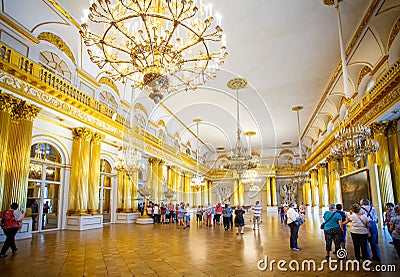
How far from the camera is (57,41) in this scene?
838 centimetres

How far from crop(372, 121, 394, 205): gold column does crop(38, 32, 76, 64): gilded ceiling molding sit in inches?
410

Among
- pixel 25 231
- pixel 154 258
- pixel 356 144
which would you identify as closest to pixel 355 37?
pixel 356 144

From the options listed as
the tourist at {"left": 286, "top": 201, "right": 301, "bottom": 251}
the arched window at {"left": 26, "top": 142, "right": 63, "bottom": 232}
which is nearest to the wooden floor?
the tourist at {"left": 286, "top": 201, "right": 301, "bottom": 251}

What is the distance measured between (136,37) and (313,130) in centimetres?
1655

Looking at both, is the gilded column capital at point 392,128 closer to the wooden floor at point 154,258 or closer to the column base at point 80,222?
the wooden floor at point 154,258

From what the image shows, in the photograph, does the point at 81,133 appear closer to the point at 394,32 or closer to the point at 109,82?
the point at 109,82

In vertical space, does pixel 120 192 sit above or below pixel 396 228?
above

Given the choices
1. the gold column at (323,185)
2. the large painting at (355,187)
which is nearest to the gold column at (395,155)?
the large painting at (355,187)

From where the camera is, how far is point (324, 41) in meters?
8.42

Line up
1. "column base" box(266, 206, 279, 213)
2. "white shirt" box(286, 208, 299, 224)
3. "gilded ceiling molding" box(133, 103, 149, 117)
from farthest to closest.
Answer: "column base" box(266, 206, 279, 213), "gilded ceiling molding" box(133, 103, 149, 117), "white shirt" box(286, 208, 299, 224)

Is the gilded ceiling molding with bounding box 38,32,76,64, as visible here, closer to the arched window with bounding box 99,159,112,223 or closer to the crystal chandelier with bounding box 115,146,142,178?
the crystal chandelier with bounding box 115,146,142,178

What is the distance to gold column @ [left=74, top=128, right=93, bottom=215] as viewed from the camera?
30.6ft

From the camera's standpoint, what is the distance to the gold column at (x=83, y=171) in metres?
9.31

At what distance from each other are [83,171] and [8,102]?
354 centimetres
